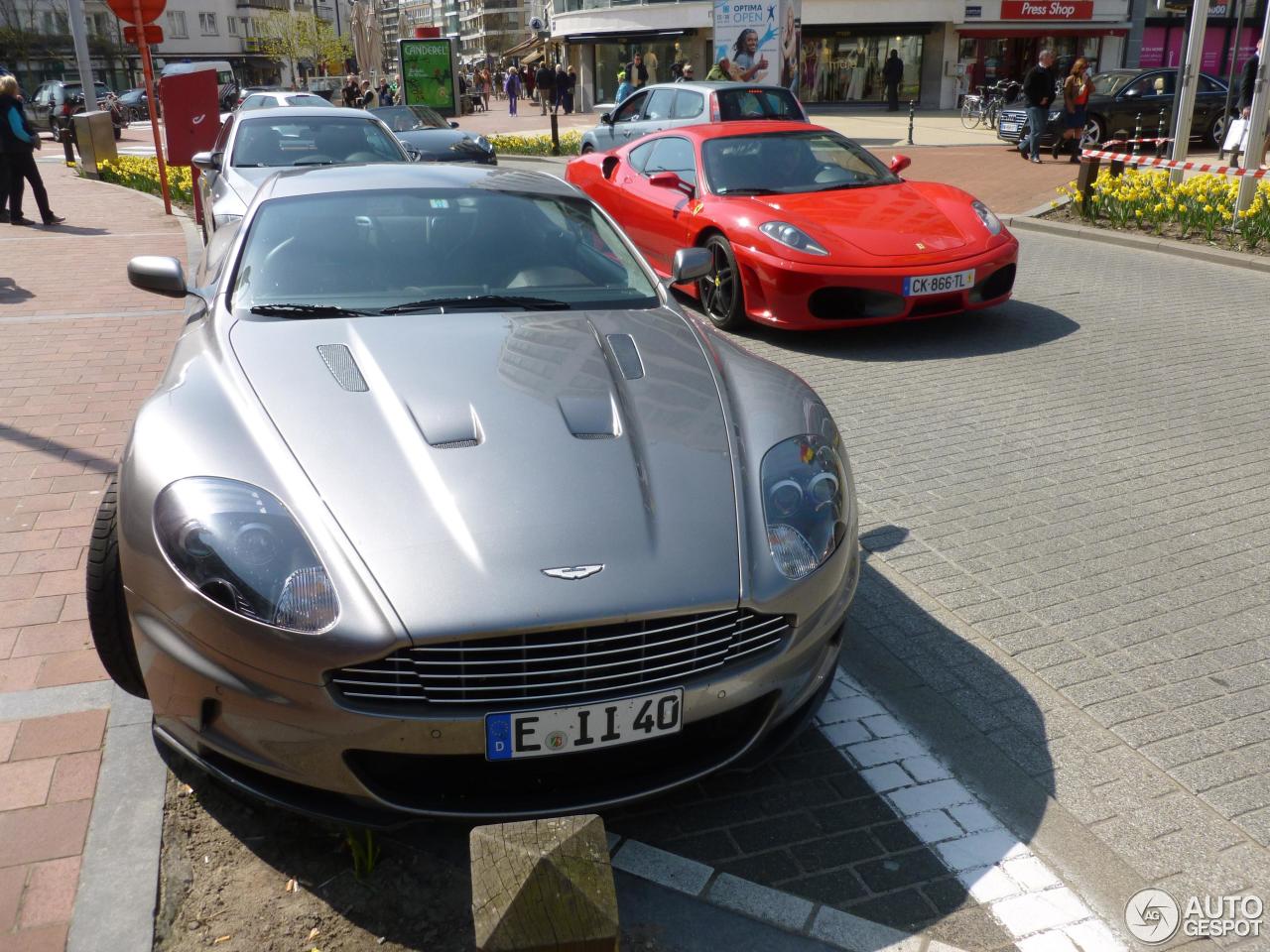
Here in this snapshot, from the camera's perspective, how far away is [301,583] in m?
2.46

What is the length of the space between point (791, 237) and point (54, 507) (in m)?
4.74

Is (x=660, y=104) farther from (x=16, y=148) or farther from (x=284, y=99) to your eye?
(x=16, y=148)

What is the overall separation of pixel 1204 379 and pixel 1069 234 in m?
5.97

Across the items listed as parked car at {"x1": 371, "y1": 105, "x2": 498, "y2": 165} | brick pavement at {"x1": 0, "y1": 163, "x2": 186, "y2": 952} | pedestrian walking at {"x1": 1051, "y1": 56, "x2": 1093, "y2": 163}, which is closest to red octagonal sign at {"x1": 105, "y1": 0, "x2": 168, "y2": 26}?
brick pavement at {"x1": 0, "y1": 163, "x2": 186, "y2": 952}

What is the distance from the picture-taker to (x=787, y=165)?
8664 mm

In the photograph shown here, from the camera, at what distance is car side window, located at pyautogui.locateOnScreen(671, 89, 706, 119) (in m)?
15.2

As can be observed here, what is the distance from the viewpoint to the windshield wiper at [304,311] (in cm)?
369

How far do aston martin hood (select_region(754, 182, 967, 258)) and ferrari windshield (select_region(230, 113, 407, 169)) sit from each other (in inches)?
178

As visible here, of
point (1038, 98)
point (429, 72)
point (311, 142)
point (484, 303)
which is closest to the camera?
point (484, 303)

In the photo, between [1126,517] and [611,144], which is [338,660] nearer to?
[1126,517]

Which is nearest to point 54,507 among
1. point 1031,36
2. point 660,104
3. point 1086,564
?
point 1086,564

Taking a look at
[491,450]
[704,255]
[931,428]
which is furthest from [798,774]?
[931,428]

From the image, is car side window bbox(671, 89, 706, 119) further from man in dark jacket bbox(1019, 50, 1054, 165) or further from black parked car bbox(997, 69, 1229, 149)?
black parked car bbox(997, 69, 1229, 149)

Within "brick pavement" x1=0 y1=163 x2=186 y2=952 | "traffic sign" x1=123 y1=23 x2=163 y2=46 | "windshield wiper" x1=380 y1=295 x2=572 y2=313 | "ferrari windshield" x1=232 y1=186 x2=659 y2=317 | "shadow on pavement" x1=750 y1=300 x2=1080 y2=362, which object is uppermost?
"traffic sign" x1=123 y1=23 x2=163 y2=46
